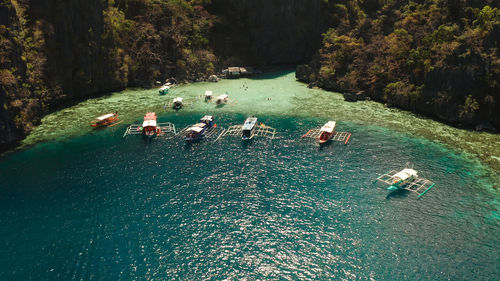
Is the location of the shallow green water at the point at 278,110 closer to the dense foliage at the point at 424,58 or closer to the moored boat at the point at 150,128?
the dense foliage at the point at 424,58

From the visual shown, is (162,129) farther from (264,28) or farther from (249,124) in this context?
(264,28)

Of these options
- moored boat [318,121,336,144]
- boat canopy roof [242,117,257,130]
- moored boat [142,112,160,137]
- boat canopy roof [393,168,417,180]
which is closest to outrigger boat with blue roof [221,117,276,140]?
boat canopy roof [242,117,257,130]

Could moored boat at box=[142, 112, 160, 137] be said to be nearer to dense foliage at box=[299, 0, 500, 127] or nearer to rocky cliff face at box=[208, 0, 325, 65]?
dense foliage at box=[299, 0, 500, 127]

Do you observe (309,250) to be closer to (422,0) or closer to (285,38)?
(422,0)

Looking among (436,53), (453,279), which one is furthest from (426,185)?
(436,53)

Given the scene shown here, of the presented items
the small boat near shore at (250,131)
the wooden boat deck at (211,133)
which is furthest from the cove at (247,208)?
the wooden boat deck at (211,133)

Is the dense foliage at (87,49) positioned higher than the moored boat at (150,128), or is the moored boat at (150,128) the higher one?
the dense foliage at (87,49)
